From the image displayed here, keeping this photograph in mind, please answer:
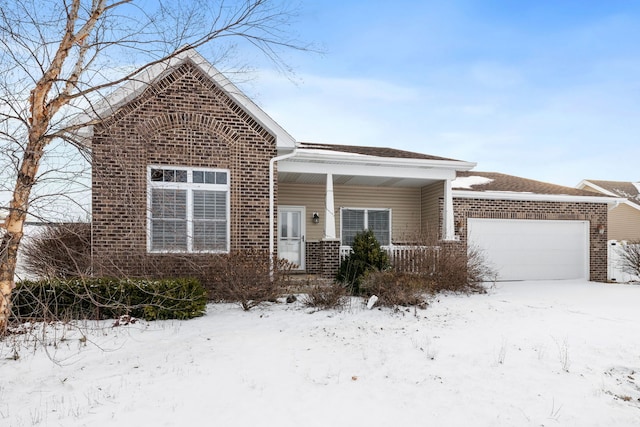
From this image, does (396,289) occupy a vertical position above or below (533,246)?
below

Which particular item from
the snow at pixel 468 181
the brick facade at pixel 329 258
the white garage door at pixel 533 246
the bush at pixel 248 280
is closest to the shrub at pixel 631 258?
the white garage door at pixel 533 246

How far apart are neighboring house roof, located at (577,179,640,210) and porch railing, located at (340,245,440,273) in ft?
62.9

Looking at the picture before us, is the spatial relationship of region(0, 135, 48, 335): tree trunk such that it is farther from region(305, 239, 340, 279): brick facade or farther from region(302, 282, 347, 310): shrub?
region(305, 239, 340, 279): brick facade

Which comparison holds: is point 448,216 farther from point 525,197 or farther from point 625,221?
point 625,221

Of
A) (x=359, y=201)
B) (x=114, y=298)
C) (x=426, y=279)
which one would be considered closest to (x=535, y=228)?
(x=359, y=201)

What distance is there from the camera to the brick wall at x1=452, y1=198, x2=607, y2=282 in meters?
13.4

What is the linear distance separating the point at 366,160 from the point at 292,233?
3.67m

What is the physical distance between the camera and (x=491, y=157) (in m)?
21.8

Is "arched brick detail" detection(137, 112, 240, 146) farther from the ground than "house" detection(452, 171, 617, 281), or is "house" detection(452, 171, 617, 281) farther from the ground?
"arched brick detail" detection(137, 112, 240, 146)

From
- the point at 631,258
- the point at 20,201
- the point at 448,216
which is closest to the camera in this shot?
the point at 20,201

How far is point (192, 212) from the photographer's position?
954cm

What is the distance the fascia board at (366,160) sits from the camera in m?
11.4

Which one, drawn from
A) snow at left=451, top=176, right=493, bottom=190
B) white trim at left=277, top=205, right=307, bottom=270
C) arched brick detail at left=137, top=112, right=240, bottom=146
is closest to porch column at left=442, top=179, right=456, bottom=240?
snow at left=451, top=176, right=493, bottom=190

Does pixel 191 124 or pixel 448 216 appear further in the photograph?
pixel 448 216
